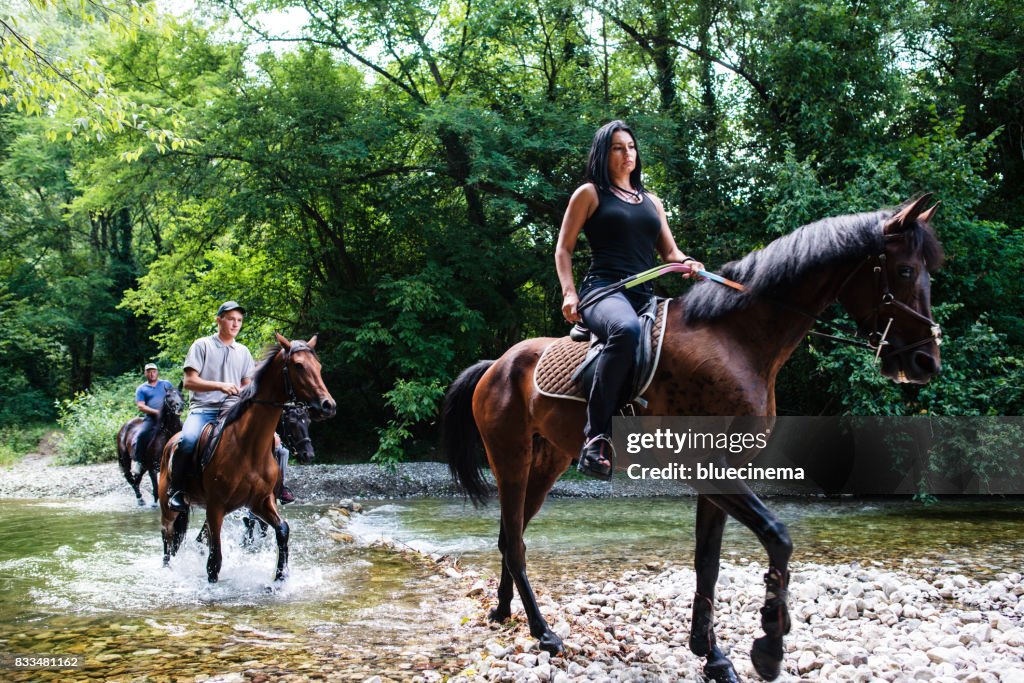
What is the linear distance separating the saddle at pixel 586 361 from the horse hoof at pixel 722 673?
154cm

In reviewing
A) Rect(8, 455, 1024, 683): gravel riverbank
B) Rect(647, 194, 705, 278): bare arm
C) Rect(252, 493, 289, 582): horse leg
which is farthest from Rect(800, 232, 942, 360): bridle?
Rect(252, 493, 289, 582): horse leg

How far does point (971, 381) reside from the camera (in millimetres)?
12023

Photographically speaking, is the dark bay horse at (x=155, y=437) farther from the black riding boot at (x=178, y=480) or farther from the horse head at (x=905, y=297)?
the horse head at (x=905, y=297)

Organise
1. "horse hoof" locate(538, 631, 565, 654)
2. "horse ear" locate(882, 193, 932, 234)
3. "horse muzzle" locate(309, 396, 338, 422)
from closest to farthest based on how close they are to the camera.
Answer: "horse ear" locate(882, 193, 932, 234)
"horse hoof" locate(538, 631, 565, 654)
"horse muzzle" locate(309, 396, 338, 422)

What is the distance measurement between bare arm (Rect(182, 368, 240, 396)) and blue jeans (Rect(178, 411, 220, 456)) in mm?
319

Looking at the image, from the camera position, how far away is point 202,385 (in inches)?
280

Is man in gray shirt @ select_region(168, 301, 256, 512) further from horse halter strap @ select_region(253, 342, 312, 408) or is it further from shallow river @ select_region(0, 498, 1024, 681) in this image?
shallow river @ select_region(0, 498, 1024, 681)

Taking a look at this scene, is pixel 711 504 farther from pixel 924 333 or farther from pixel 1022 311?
pixel 1022 311

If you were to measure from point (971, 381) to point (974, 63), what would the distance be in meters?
7.74

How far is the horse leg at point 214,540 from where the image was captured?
688 centimetres

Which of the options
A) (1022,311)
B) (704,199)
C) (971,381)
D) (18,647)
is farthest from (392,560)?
(1022,311)

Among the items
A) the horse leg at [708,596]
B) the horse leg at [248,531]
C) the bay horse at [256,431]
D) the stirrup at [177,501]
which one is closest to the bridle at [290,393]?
the bay horse at [256,431]

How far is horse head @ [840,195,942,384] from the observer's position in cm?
366

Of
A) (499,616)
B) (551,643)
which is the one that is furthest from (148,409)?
(551,643)
